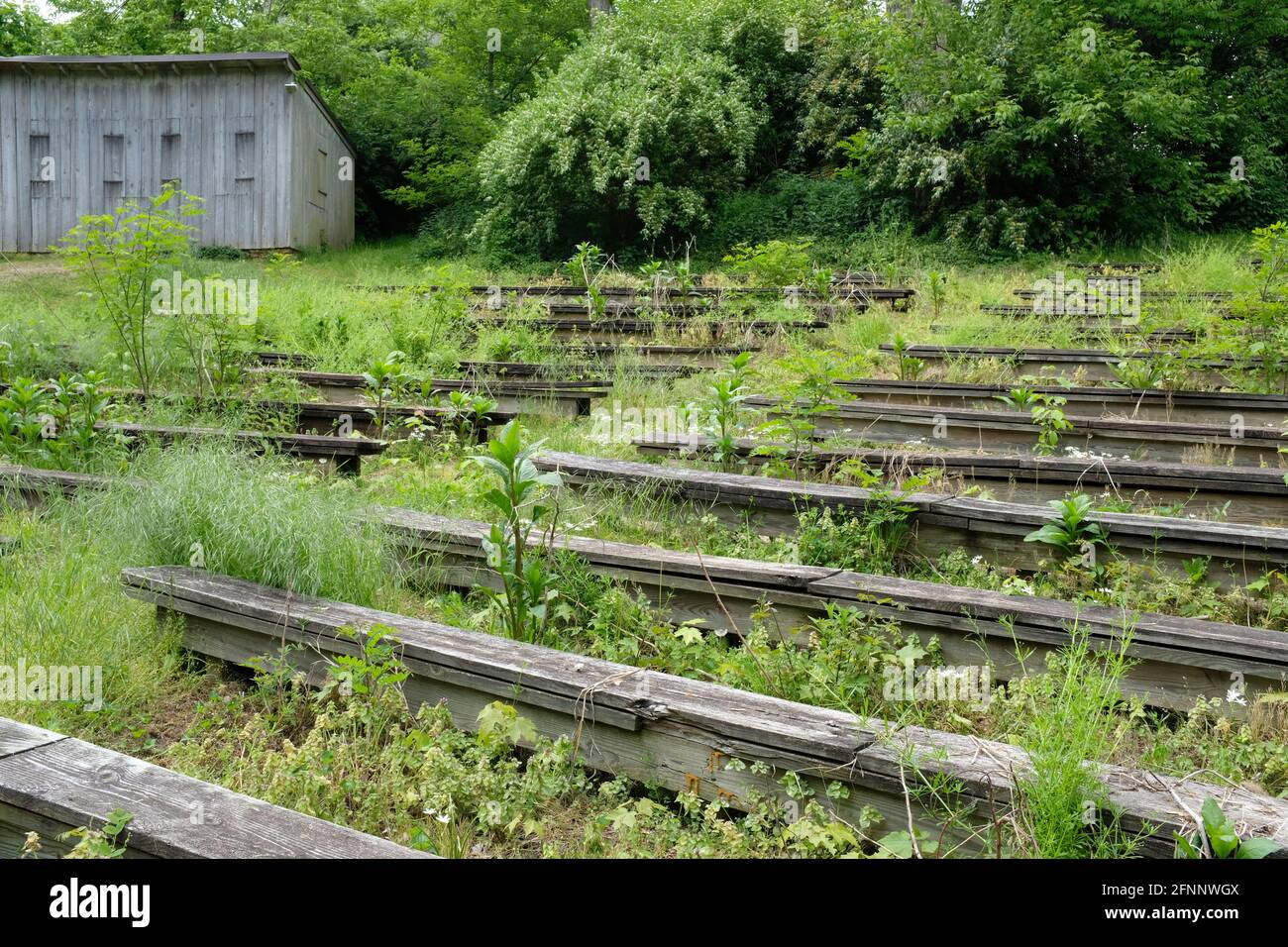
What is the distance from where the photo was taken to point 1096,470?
5.39 metres

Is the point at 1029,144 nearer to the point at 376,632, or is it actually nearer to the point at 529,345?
the point at 529,345

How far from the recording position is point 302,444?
6.63 m

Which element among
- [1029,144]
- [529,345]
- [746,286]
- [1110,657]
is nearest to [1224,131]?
[1029,144]

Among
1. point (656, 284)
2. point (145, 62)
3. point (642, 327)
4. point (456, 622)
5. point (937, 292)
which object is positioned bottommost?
point (456, 622)

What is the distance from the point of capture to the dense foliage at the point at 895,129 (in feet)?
55.9

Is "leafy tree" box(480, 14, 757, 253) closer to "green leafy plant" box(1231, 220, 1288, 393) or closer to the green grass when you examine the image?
"green leafy plant" box(1231, 220, 1288, 393)

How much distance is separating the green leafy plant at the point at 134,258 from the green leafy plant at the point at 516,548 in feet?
18.5

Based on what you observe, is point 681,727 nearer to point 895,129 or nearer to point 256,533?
point 256,533

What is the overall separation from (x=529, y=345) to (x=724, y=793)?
27.7 feet

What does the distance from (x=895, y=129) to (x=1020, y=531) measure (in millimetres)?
15405

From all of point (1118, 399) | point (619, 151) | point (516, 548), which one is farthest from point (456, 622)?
point (619, 151)
